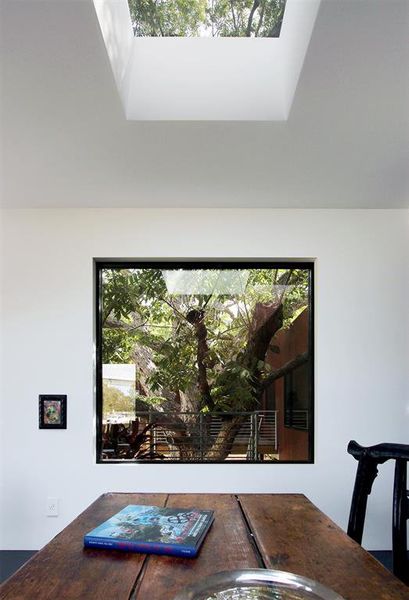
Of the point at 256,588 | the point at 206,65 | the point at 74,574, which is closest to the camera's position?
the point at 256,588

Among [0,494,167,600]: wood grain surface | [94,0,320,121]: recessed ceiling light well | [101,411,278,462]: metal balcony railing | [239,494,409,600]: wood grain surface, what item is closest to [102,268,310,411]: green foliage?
[101,411,278,462]: metal balcony railing

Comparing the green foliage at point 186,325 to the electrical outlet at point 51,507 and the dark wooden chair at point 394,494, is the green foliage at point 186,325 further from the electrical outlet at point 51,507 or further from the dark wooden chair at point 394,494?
the dark wooden chair at point 394,494

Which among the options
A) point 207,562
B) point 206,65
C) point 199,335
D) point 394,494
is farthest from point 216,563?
point 199,335

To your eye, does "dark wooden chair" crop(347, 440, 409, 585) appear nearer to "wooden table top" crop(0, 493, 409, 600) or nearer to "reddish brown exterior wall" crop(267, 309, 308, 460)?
"wooden table top" crop(0, 493, 409, 600)

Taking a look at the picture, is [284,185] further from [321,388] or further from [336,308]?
[321,388]

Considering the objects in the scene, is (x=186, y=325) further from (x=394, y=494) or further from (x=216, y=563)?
(x=216, y=563)

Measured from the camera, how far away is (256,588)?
3.54ft

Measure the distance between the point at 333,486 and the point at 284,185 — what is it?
199 cm

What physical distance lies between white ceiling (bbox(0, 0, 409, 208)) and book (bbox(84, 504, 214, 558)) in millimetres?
1825

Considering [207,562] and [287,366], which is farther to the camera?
[287,366]

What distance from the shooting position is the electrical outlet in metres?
3.44

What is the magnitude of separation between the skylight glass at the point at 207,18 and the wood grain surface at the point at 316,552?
85.8 inches

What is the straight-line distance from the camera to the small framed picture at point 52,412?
11.4 ft

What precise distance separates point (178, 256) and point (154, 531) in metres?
2.36
